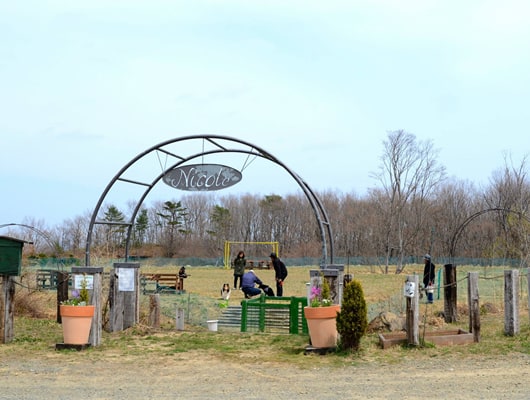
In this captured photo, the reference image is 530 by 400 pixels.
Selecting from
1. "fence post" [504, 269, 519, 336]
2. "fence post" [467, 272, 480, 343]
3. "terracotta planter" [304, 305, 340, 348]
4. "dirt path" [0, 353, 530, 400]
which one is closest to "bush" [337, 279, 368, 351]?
"terracotta planter" [304, 305, 340, 348]

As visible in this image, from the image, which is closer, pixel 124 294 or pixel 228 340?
pixel 228 340

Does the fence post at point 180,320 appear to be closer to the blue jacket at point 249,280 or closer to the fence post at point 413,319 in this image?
the blue jacket at point 249,280

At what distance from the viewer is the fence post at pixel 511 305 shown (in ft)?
35.0

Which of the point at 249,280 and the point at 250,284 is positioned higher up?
the point at 249,280

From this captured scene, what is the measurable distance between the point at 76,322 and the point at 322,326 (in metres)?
4.02

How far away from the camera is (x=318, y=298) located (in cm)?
1005

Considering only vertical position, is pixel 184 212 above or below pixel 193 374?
above

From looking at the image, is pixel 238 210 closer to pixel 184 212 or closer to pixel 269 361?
pixel 184 212

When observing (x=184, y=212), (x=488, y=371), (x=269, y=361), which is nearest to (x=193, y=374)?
(x=269, y=361)

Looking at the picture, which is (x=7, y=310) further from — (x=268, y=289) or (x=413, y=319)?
(x=268, y=289)

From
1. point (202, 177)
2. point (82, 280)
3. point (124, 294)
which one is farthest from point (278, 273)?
point (82, 280)

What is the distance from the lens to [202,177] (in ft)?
40.5

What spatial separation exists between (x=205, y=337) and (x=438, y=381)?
5.06 m

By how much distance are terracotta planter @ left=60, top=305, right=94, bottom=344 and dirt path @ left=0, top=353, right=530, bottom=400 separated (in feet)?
2.56
